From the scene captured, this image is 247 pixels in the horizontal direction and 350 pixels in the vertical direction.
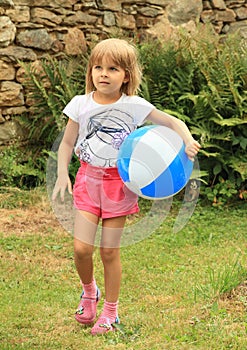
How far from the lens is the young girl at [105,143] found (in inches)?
145

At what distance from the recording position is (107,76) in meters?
3.67

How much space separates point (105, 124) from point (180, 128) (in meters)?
0.39

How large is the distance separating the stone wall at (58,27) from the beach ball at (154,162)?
4020 mm

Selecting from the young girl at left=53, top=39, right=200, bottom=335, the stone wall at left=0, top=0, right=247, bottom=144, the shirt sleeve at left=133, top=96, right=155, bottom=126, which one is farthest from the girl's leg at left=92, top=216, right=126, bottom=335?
the stone wall at left=0, top=0, right=247, bottom=144

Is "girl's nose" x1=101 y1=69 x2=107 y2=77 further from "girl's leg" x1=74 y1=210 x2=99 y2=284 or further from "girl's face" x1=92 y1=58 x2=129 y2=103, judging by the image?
"girl's leg" x1=74 y1=210 x2=99 y2=284

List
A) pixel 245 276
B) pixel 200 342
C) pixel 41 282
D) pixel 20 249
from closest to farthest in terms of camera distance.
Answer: pixel 200 342
pixel 245 276
pixel 41 282
pixel 20 249

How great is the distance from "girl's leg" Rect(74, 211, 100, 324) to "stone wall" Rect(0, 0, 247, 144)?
3655mm

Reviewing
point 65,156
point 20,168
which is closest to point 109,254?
point 65,156

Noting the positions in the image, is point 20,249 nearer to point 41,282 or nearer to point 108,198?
point 41,282

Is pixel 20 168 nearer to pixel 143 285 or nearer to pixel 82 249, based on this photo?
pixel 143 285

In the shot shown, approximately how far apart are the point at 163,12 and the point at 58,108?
2.03 metres

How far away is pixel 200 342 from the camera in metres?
3.70

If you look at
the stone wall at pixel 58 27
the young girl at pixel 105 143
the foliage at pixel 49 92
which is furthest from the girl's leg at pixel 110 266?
the stone wall at pixel 58 27

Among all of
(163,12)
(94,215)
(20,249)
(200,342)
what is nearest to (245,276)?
(200,342)
